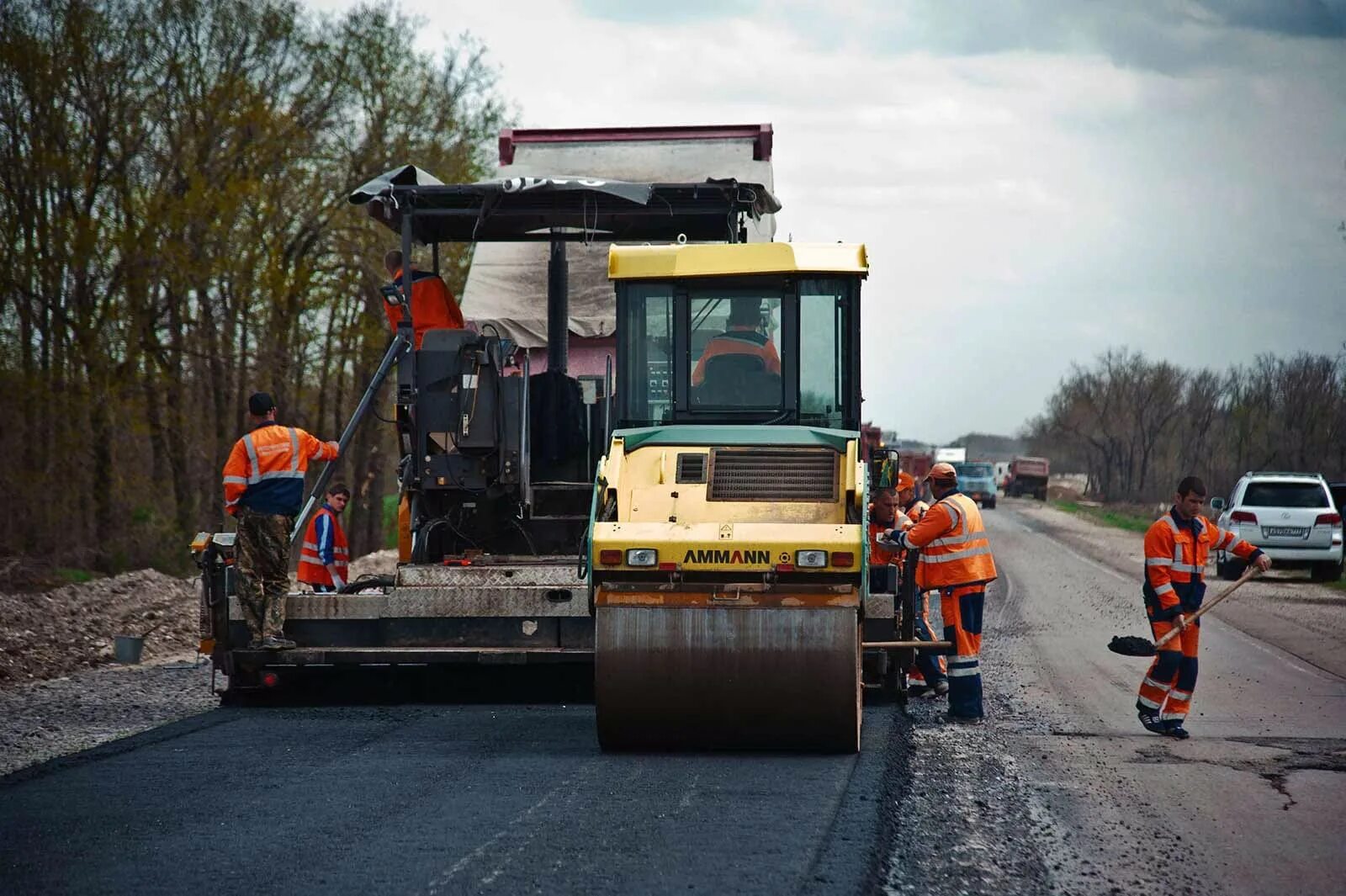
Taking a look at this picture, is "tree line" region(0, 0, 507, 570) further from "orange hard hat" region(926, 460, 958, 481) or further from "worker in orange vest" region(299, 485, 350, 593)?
"orange hard hat" region(926, 460, 958, 481)

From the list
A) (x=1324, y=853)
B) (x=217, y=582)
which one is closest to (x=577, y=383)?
(x=217, y=582)

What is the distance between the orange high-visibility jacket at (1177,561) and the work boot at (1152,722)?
1.82 ft

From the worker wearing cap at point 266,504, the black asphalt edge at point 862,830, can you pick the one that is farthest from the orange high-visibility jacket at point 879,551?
the worker wearing cap at point 266,504

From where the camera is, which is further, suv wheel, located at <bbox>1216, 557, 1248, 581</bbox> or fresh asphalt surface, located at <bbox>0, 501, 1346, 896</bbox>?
suv wheel, located at <bbox>1216, 557, 1248, 581</bbox>

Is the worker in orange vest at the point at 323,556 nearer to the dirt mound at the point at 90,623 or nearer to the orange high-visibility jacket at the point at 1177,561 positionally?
the dirt mound at the point at 90,623

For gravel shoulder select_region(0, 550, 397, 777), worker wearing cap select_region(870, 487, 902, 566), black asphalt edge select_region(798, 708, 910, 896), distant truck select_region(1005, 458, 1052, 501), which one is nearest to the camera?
black asphalt edge select_region(798, 708, 910, 896)

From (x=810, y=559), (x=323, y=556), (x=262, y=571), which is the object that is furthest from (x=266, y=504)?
(x=810, y=559)

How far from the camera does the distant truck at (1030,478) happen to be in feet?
256

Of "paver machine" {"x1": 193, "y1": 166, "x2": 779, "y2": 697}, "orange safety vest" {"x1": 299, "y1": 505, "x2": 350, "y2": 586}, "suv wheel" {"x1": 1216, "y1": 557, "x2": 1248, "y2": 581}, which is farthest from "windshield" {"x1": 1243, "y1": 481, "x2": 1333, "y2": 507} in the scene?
"orange safety vest" {"x1": 299, "y1": 505, "x2": 350, "y2": 586}

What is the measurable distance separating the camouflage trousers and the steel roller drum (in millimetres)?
2696

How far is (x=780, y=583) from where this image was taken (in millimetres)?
8109

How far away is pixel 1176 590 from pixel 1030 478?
233ft

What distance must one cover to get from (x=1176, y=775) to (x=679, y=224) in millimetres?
4690

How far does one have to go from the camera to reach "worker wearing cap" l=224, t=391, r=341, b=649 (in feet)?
32.8
